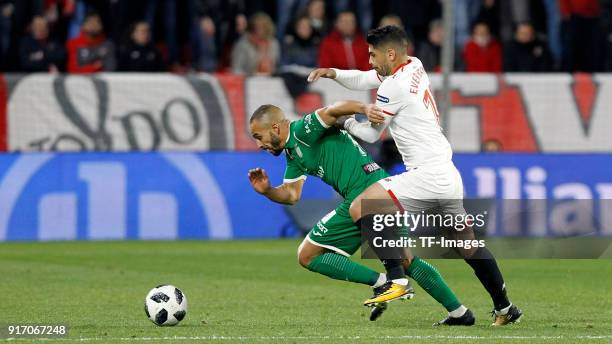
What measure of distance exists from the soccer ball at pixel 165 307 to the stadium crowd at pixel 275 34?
9.39 metres

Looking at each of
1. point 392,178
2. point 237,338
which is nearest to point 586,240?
point 392,178

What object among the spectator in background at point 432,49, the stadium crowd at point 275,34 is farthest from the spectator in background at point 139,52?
the spectator in background at point 432,49

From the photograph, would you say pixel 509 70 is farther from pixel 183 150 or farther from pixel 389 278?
pixel 389 278

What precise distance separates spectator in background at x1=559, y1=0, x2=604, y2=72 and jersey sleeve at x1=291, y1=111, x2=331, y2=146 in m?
11.9

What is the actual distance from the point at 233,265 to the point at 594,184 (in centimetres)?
554

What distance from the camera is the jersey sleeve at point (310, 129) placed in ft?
33.1

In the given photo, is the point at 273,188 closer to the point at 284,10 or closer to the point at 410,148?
the point at 410,148

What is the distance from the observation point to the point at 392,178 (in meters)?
10.1

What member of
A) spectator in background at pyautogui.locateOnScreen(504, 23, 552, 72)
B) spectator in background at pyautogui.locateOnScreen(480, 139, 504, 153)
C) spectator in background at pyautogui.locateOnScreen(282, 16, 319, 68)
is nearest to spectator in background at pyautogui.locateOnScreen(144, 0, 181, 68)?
spectator in background at pyautogui.locateOnScreen(282, 16, 319, 68)

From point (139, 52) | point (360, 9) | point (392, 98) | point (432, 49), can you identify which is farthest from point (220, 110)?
point (392, 98)

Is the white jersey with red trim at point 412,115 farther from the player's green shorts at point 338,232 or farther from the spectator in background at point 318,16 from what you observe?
the spectator in background at point 318,16

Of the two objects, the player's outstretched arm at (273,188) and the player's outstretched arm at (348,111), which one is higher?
the player's outstretched arm at (348,111)

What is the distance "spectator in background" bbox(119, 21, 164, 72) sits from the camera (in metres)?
19.7

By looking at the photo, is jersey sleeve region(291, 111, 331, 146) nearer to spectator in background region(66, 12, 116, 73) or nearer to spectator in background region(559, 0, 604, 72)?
spectator in background region(66, 12, 116, 73)
